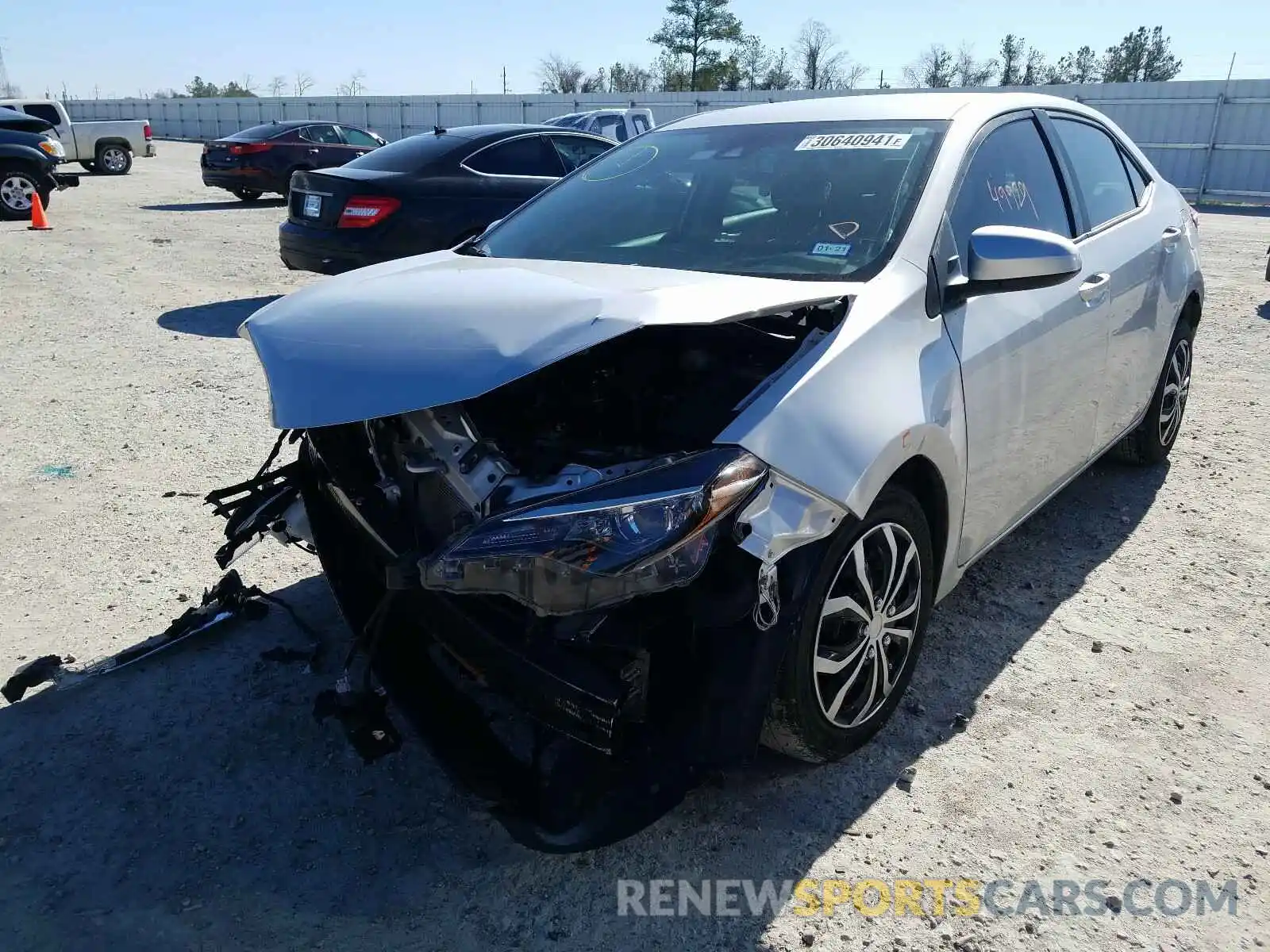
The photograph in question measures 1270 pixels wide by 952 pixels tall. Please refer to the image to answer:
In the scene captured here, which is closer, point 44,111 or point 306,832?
point 306,832

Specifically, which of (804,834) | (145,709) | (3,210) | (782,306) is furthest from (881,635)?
(3,210)

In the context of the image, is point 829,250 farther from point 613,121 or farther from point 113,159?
point 113,159

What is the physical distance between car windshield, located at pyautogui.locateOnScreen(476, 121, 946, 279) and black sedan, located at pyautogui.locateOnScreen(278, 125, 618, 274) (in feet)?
13.3

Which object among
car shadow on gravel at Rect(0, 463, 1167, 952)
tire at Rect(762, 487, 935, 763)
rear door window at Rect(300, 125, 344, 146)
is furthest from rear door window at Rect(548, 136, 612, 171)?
rear door window at Rect(300, 125, 344, 146)

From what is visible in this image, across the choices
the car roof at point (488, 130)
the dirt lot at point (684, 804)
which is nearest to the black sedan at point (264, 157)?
the car roof at point (488, 130)

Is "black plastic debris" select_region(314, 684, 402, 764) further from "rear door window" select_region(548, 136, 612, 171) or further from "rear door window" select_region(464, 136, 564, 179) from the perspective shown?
"rear door window" select_region(548, 136, 612, 171)

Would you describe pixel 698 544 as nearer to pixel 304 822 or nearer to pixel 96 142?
pixel 304 822

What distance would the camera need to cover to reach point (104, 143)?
80.1ft

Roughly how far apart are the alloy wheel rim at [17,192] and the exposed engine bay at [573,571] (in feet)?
52.0

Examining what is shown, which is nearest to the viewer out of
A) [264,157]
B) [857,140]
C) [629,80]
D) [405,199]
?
[857,140]

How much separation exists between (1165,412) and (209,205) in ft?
59.4

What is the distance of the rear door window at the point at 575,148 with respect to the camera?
32.3 ft

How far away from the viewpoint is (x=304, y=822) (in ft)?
8.52

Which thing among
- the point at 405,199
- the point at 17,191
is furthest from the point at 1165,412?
the point at 17,191
